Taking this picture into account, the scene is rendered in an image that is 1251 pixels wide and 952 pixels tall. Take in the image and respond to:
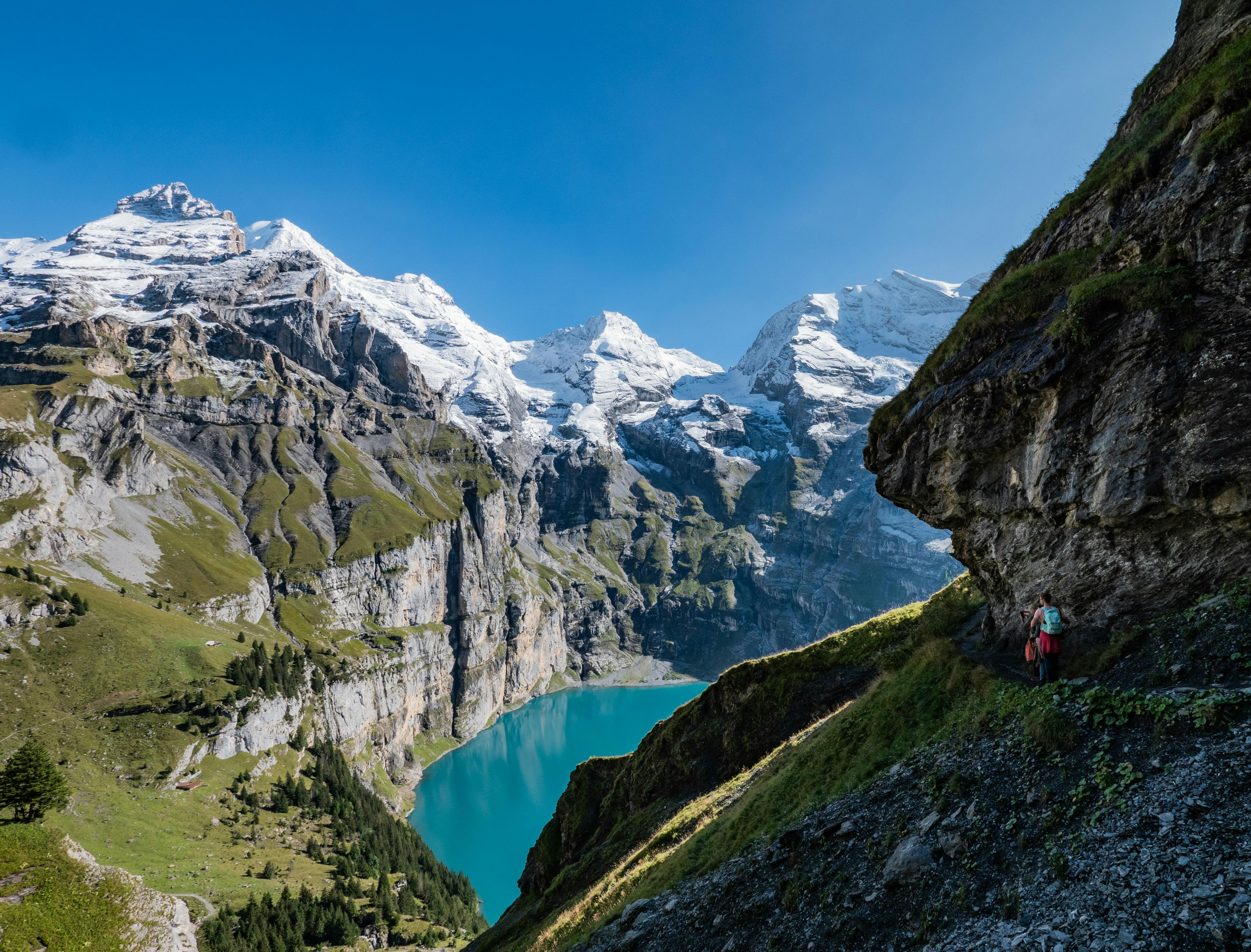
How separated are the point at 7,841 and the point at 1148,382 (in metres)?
76.1

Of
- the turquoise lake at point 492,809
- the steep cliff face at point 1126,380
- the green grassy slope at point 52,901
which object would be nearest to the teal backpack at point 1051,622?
the steep cliff face at point 1126,380

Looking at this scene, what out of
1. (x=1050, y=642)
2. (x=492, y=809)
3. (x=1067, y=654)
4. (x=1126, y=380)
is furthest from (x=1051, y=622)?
(x=492, y=809)

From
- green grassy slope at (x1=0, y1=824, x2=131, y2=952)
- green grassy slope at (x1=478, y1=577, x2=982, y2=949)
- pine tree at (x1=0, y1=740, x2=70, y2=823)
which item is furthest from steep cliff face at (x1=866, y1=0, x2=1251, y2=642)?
pine tree at (x1=0, y1=740, x2=70, y2=823)

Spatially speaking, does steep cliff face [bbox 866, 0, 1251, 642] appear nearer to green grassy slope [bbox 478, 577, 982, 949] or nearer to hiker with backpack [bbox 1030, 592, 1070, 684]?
hiker with backpack [bbox 1030, 592, 1070, 684]

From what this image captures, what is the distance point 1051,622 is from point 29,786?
99.5 m

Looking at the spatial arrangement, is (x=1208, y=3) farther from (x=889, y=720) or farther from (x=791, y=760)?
(x=791, y=760)

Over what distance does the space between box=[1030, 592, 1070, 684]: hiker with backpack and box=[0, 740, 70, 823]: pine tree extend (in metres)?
97.5

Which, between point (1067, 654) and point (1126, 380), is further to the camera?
point (1126, 380)

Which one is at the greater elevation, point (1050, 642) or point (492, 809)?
point (1050, 642)

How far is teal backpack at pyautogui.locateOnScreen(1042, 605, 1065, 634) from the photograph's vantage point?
12.7 m

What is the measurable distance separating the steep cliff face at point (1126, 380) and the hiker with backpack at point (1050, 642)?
1020mm

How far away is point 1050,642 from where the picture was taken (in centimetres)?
1277

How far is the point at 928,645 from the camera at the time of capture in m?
17.8

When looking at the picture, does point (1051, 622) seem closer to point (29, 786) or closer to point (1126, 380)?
point (1126, 380)
